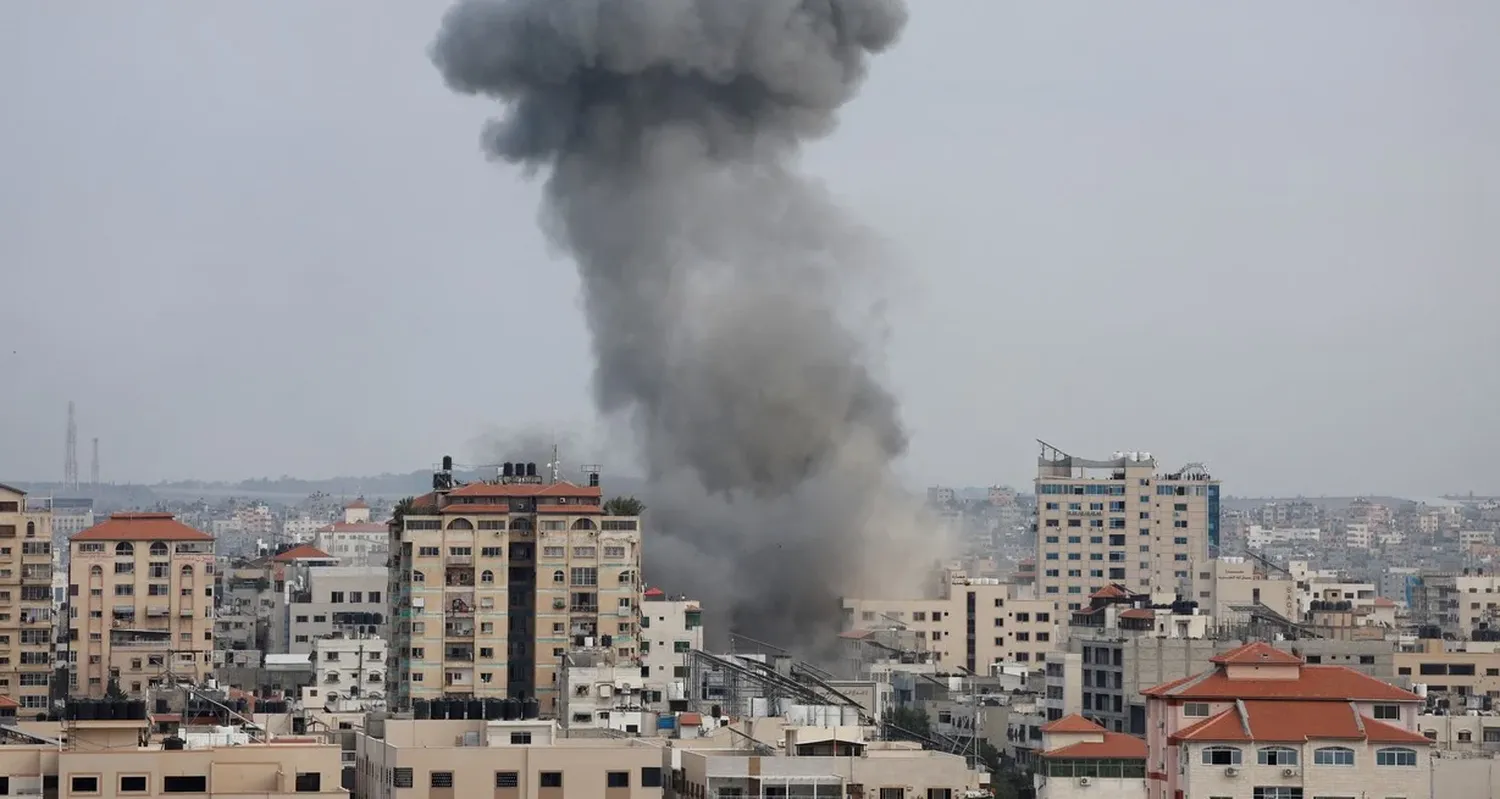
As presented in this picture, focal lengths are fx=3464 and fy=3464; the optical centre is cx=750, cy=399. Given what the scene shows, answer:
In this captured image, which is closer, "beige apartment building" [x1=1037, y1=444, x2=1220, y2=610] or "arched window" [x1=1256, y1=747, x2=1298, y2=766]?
"arched window" [x1=1256, y1=747, x2=1298, y2=766]

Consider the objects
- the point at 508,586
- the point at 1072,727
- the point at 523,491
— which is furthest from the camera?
the point at 523,491

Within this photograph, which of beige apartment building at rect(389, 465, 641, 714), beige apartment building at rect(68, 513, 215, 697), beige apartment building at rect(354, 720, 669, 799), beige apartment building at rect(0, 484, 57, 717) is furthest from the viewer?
beige apartment building at rect(68, 513, 215, 697)

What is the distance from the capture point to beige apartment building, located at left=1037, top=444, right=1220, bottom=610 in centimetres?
11300

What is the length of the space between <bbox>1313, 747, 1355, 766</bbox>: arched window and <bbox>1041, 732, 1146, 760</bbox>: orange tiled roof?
6.21 metres

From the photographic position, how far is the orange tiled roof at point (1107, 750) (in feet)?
148

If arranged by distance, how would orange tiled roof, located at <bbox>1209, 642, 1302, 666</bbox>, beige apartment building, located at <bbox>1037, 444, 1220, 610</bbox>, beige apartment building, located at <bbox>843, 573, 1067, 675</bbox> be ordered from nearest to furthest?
orange tiled roof, located at <bbox>1209, 642, 1302, 666</bbox> < beige apartment building, located at <bbox>843, 573, 1067, 675</bbox> < beige apartment building, located at <bbox>1037, 444, 1220, 610</bbox>

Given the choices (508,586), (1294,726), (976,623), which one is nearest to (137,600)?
(508,586)

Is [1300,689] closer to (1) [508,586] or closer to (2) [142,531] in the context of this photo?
(1) [508,586]

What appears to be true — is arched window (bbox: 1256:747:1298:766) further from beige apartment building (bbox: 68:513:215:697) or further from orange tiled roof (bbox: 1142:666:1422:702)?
beige apartment building (bbox: 68:513:215:697)

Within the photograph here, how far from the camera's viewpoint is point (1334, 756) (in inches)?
1527

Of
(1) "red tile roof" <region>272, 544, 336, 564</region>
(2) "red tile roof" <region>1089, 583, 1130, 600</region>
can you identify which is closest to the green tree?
(2) "red tile roof" <region>1089, 583, 1130, 600</region>

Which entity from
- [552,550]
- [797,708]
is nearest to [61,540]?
[552,550]

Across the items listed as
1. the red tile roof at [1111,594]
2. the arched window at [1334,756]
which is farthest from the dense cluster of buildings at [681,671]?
the red tile roof at [1111,594]

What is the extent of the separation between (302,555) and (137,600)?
35384 mm
